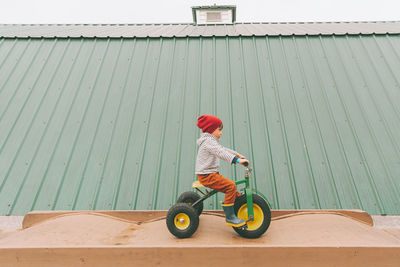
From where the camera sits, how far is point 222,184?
2.35 m

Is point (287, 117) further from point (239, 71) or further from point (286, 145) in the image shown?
point (239, 71)

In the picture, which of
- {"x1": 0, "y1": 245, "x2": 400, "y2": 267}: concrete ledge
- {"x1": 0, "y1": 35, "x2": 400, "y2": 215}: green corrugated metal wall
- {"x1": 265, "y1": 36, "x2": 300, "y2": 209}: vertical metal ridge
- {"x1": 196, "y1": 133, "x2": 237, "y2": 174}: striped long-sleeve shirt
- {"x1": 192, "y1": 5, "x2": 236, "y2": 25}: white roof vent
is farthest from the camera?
{"x1": 192, "y1": 5, "x2": 236, "y2": 25}: white roof vent

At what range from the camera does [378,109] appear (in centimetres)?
414

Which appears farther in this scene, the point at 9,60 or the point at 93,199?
the point at 9,60

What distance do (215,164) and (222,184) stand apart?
23 cm

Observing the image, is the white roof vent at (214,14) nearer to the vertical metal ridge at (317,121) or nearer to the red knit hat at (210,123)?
the vertical metal ridge at (317,121)

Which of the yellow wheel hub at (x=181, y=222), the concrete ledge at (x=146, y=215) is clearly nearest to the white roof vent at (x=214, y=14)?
the concrete ledge at (x=146, y=215)

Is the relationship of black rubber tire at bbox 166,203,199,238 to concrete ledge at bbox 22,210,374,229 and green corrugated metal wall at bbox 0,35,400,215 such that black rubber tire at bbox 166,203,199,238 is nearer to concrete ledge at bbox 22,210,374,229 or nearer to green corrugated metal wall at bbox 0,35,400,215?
concrete ledge at bbox 22,210,374,229

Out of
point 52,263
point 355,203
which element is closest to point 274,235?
point 355,203

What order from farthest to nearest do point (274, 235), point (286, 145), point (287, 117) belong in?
1. point (287, 117)
2. point (286, 145)
3. point (274, 235)

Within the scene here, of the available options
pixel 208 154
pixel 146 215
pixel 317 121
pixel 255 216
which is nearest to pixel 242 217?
pixel 255 216

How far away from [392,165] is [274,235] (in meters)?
2.52

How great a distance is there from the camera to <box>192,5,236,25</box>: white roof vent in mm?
12672

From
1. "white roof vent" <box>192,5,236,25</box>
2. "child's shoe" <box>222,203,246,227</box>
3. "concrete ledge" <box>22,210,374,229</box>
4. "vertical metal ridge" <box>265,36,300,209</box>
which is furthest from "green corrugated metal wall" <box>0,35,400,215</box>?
"white roof vent" <box>192,5,236,25</box>
